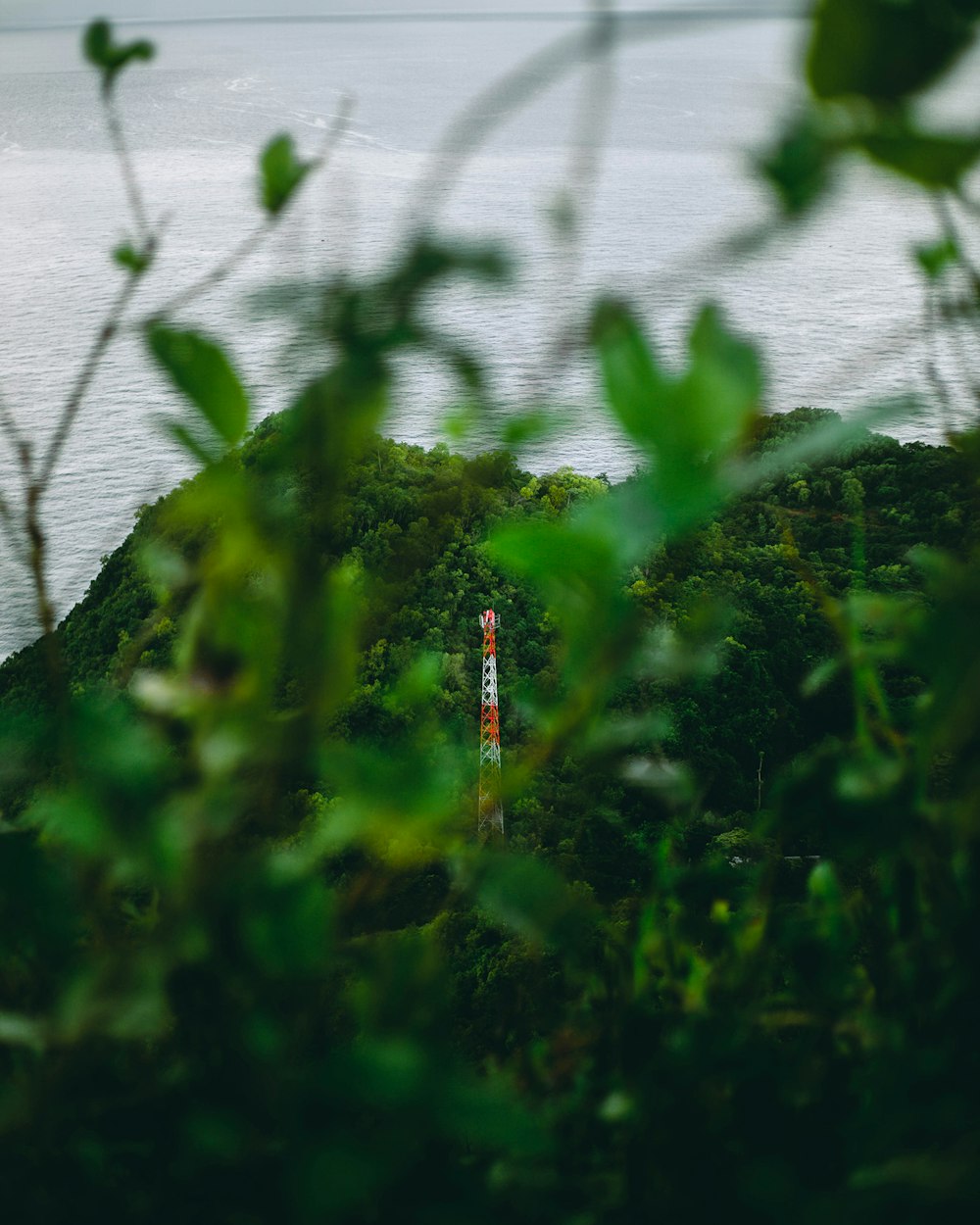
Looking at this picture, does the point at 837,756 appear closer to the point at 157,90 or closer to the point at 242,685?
the point at 242,685

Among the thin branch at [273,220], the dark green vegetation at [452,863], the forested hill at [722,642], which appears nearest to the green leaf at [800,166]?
the dark green vegetation at [452,863]

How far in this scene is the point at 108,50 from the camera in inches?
9.6

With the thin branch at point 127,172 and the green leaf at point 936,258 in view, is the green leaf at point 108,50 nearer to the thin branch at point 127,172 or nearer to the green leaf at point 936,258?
the thin branch at point 127,172

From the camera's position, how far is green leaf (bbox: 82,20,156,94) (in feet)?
0.80

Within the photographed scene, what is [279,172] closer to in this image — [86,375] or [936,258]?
[86,375]

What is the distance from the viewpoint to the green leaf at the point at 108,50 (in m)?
0.24

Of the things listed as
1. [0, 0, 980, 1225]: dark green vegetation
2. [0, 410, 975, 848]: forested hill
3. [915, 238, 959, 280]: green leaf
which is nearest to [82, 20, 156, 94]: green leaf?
[0, 0, 980, 1225]: dark green vegetation

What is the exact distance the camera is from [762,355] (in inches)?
6.1

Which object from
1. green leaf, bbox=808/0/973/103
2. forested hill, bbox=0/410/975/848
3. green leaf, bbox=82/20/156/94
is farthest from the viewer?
forested hill, bbox=0/410/975/848

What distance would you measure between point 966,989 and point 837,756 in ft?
0.26

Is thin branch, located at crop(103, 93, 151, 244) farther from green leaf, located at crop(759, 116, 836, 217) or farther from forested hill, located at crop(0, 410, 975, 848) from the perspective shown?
forested hill, located at crop(0, 410, 975, 848)

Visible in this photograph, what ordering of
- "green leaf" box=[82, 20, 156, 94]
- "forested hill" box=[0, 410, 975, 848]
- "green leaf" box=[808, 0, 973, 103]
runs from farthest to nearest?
1. "forested hill" box=[0, 410, 975, 848]
2. "green leaf" box=[82, 20, 156, 94]
3. "green leaf" box=[808, 0, 973, 103]

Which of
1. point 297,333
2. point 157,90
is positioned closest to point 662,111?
point 157,90

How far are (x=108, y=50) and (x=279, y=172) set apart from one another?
65 mm
